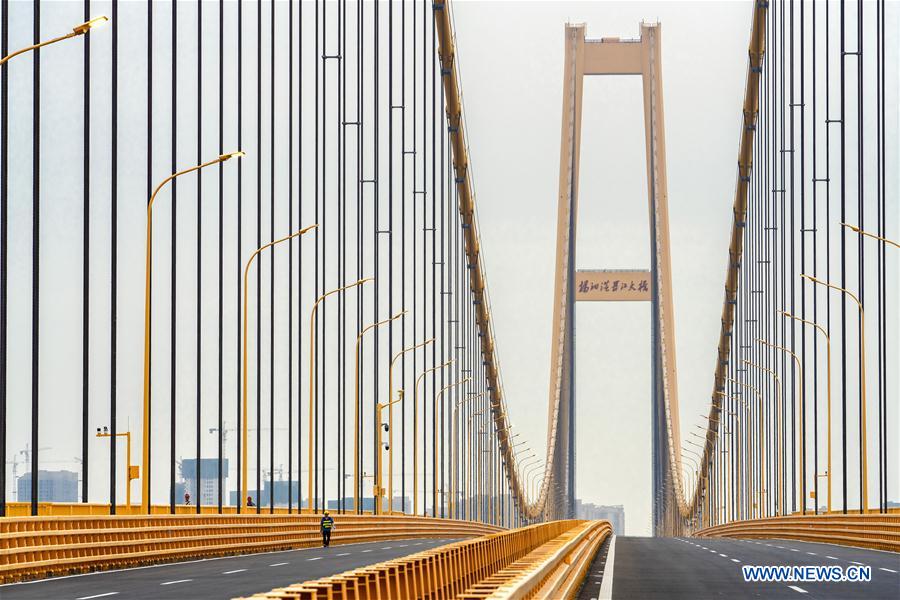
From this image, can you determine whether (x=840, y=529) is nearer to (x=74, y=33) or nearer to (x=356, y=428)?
(x=356, y=428)

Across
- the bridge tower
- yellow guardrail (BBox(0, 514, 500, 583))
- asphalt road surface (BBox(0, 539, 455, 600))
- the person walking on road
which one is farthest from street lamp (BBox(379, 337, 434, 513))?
the bridge tower

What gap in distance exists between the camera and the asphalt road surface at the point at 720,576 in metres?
19.1

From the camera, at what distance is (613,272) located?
398 feet

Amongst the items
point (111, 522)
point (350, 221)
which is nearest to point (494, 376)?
point (350, 221)

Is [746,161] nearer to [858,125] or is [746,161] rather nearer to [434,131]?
[434,131]

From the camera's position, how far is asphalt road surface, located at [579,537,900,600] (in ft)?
62.8

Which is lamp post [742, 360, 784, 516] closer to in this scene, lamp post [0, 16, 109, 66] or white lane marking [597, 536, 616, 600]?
white lane marking [597, 536, 616, 600]

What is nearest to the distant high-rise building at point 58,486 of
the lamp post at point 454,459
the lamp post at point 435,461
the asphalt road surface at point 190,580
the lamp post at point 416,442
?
the lamp post at point 416,442

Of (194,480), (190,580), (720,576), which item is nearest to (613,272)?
(194,480)

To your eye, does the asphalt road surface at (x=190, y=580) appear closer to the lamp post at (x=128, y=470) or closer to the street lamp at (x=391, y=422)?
the lamp post at (x=128, y=470)

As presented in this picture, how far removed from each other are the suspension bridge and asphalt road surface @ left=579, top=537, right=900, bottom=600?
15cm

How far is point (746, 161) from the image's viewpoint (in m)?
66.9

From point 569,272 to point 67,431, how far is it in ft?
254

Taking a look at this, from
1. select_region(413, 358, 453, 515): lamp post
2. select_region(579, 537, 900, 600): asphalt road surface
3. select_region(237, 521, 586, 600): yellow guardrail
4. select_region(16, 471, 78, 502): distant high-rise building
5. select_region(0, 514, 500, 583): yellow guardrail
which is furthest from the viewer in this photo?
select_region(413, 358, 453, 515): lamp post
